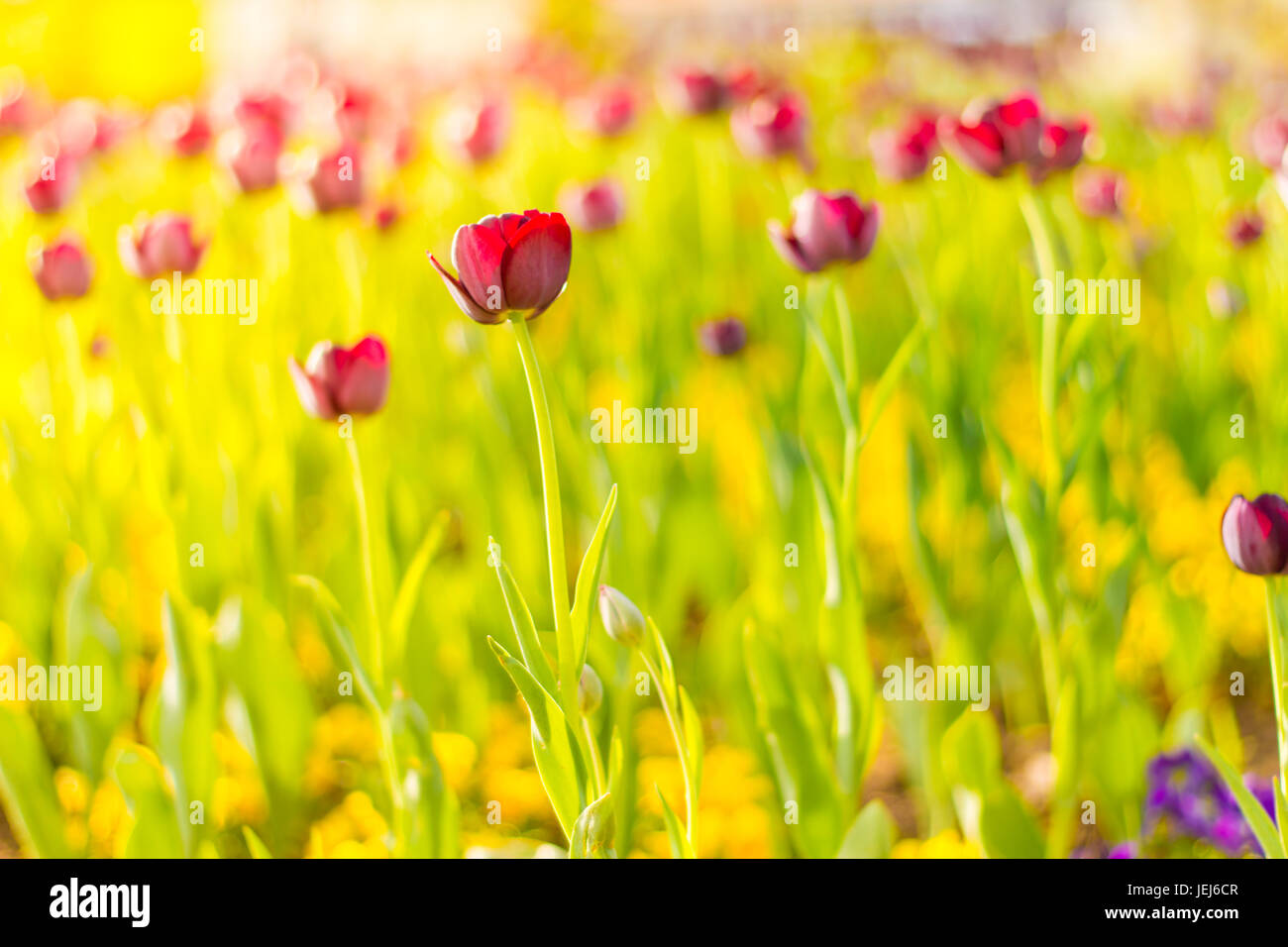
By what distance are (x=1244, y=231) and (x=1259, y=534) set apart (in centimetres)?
77

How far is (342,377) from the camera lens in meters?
0.71

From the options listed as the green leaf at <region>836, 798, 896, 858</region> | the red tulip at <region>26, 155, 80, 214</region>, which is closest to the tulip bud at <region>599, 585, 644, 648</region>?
the green leaf at <region>836, 798, 896, 858</region>

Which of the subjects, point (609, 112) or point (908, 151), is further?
point (609, 112)

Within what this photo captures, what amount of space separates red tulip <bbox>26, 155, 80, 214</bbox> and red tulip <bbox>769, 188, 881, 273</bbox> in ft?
2.80

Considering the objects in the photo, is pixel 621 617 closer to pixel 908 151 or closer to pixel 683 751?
pixel 683 751

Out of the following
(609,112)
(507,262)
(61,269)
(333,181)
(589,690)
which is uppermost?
(609,112)

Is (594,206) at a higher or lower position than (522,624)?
higher

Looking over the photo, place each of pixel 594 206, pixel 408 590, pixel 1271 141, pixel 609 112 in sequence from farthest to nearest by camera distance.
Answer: pixel 609 112
pixel 594 206
pixel 1271 141
pixel 408 590

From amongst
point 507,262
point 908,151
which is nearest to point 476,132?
point 908,151

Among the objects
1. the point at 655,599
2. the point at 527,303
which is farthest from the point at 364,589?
the point at 527,303

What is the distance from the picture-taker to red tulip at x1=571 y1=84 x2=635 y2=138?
147 centimetres

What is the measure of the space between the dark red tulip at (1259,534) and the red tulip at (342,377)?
0.57m

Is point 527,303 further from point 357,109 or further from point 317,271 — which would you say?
point 317,271

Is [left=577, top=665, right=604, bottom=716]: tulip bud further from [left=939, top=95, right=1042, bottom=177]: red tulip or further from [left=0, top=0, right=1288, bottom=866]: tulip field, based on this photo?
[left=939, top=95, right=1042, bottom=177]: red tulip
